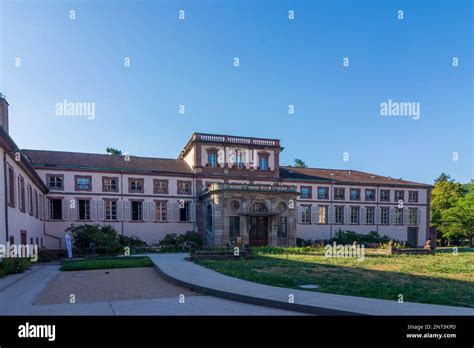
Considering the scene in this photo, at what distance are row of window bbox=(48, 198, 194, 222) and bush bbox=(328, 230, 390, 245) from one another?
18249 mm

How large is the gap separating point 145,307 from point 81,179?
96.1ft

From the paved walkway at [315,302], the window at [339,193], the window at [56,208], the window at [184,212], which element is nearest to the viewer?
the paved walkway at [315,302]

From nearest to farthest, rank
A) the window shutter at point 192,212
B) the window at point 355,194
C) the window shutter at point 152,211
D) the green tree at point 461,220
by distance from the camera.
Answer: the window shutter at point 152,211
the window shutter at point 192,212
the window at point 355,194
the green tree at point 461,220

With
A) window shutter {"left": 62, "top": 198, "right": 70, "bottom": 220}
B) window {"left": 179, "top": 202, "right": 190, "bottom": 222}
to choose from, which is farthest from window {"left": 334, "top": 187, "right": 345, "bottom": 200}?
window shutter {"left": 62, "top": 198, "right": 70, "bottom": 220}

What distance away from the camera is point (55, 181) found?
1270 inches

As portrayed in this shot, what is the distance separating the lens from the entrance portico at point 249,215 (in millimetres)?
31641

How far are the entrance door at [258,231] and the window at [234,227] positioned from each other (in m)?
1.66

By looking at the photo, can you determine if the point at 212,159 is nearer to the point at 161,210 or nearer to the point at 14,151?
the point at 161,210

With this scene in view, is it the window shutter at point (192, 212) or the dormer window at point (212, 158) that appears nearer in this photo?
the window shutter at point (192, 212)

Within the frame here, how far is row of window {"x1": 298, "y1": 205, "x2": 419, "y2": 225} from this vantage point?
4025 cm

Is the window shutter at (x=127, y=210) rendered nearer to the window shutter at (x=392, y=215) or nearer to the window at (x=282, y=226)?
the window at (x=282, y=226)

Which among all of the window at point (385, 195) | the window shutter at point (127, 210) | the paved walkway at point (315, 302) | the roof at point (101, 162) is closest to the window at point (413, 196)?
the window at point (385, 195)
